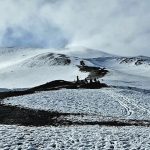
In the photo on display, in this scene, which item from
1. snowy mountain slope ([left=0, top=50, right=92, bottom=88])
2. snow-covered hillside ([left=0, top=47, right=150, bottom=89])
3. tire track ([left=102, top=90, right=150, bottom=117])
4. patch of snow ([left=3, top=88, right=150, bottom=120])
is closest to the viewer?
patch of snow ([left=3, top=88, right=150, bottom=120])

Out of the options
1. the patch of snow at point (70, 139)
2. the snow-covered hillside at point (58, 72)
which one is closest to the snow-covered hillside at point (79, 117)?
the patch of snow at point (70, 139)

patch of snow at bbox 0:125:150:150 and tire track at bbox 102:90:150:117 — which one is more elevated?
tire track at bbox 102:90:150:117

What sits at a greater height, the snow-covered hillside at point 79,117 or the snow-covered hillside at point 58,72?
the snow-covered hillside at point 58,72

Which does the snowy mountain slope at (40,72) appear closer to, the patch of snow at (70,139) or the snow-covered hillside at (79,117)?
the snow-covered hillside at (79,117)

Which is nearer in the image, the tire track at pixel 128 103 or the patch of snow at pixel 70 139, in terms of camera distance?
the patch of snow at pixel 70 139

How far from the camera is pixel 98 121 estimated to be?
33.8 metres

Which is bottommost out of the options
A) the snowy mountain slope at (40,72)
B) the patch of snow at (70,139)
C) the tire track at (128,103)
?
the patch of snow at (70,139)

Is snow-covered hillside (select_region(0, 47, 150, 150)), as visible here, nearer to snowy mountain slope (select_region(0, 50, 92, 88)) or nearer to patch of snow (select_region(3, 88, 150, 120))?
patch of snow (select_region(3, 88, 150, 120))

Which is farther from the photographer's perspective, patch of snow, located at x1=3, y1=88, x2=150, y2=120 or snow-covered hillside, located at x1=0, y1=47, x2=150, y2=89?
snow-covered hillside, located at x1=0, y1=47, x2=150, y2=89

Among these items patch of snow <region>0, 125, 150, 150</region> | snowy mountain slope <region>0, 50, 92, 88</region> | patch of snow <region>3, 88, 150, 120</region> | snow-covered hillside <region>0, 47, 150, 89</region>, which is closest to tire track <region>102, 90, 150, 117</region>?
patch of snow <region>3, 88, 150, 120</region>

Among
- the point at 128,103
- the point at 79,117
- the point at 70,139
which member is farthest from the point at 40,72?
the point at 70,139

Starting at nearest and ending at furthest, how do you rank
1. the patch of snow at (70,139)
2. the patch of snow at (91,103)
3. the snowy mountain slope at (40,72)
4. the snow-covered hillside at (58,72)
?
the patch of snow at (70,139), the patch of snow at (91,103), the snow-covered hillside at (58,72), the snowy mountain slope at (40,72)

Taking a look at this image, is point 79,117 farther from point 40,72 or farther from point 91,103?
point 40,72

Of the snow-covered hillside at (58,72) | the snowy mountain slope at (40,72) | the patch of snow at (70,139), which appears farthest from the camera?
the snowy mountain slope at (40,72)
